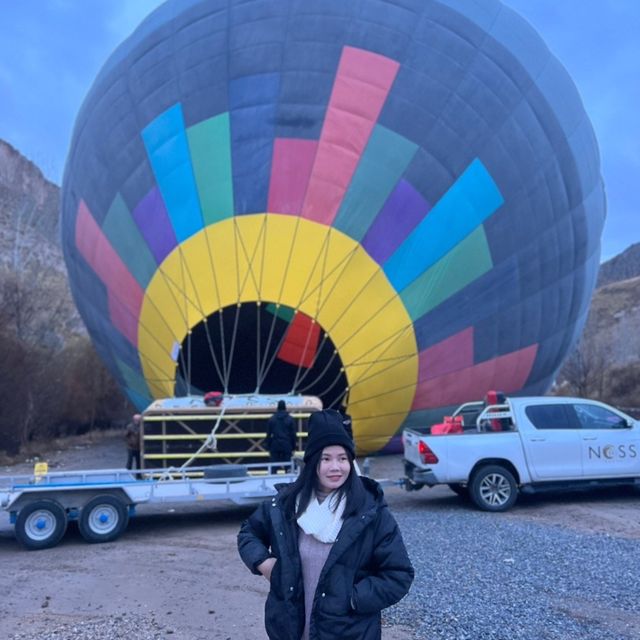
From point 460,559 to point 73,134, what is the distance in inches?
370

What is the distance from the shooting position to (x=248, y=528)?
8.07 feet

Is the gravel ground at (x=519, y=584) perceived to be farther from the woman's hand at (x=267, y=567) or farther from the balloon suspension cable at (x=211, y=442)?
the balloon suspension cable at (x=211, y=442)

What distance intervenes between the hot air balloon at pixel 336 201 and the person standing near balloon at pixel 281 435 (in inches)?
33.5

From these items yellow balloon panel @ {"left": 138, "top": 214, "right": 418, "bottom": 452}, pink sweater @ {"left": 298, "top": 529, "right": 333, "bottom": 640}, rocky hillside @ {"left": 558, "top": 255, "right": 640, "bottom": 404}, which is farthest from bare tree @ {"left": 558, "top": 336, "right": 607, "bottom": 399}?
pink sweater @ {"left": 298, "top": 529, "right": 333, "bottom": 640}

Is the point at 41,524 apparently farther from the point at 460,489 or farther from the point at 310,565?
the point at 310,565

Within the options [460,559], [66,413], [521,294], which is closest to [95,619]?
[460,559]

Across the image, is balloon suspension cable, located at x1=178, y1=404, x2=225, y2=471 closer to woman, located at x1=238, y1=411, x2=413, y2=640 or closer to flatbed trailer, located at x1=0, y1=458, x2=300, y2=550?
flatbed trailer, located at x1=0, y1=458, x2=300, y2=550

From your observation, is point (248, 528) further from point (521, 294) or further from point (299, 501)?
point (521, 294)

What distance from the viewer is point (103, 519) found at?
662cm

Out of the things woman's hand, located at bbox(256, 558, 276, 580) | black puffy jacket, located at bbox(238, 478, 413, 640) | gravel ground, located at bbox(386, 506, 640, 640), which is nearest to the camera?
black puffy jacket, located at bbox(238, 478, 413, 640)

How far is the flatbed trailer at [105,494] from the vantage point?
642 cm

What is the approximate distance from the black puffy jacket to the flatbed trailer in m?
4.72

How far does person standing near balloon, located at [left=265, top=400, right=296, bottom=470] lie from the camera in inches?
299

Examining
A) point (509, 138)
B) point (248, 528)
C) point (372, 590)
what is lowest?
point (372, 590)
